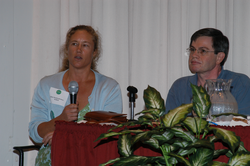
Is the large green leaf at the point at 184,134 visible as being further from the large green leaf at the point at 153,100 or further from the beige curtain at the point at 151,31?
the beige curtain at the point at 151,31

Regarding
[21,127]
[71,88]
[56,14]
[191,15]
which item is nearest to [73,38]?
[56,14]

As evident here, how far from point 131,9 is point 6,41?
130 cm

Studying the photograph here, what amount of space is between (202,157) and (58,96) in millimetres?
1551

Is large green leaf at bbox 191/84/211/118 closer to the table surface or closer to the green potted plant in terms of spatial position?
the green potted plant

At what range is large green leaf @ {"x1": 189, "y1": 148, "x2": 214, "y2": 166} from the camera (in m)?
0.74

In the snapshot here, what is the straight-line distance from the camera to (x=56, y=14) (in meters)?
2.64

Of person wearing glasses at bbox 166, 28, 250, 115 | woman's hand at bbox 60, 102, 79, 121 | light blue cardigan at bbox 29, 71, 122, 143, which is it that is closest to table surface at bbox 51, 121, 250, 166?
woman's hand at bbox 60, 102, 79, 121

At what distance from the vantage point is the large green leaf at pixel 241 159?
0.75 m

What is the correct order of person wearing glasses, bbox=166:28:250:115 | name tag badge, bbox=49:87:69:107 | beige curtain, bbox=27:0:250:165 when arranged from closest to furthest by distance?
name tag badge, bbox=49:87:69:107, person wearing glasses, bbox=166:28:250:115, beige curtain, bbox=27:0:250:165

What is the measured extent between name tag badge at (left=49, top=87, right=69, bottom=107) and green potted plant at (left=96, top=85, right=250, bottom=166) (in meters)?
1.29

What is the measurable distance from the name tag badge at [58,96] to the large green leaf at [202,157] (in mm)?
1490

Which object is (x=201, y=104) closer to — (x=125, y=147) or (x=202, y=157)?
(x=202, y=157)

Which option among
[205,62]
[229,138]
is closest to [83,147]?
[229,138]

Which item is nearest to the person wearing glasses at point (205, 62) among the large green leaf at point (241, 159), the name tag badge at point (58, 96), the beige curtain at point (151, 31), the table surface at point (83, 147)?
the beige curtain at point (151, 31)
